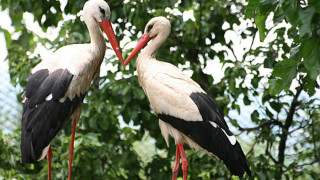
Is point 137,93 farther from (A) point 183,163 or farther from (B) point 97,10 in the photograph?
(B) point 97,10

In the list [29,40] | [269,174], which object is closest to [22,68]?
[29,40]

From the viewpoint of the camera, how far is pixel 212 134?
3.71m

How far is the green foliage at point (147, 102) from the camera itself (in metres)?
4.73

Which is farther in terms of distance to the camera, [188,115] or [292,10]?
[188,115]

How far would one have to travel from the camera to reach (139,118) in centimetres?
518

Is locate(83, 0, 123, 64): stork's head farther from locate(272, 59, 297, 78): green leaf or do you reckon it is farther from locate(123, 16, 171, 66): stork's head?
locate(272, 59, 297, 78): green leaf

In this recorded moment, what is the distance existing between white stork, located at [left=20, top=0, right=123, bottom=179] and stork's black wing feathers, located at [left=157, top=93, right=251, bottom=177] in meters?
0.59

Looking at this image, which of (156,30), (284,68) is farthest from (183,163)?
(284,68)

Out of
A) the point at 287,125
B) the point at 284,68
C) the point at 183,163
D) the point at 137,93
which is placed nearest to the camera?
the point at 284,68

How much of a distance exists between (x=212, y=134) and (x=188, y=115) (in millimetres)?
193

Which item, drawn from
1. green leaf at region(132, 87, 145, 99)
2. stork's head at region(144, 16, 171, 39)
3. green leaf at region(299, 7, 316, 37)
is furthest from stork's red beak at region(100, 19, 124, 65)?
green leaf at region(299, 7, 316, 37)

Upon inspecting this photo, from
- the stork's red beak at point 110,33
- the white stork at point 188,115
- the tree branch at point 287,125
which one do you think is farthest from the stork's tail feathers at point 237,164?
the tree branch at point 287,125

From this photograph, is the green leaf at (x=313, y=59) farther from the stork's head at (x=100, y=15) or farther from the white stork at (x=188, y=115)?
the stork's head at (x=100, y=15)

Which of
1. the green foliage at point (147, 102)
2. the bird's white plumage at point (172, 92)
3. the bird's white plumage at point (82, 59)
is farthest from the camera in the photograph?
the green foliage at point (147, 102)
